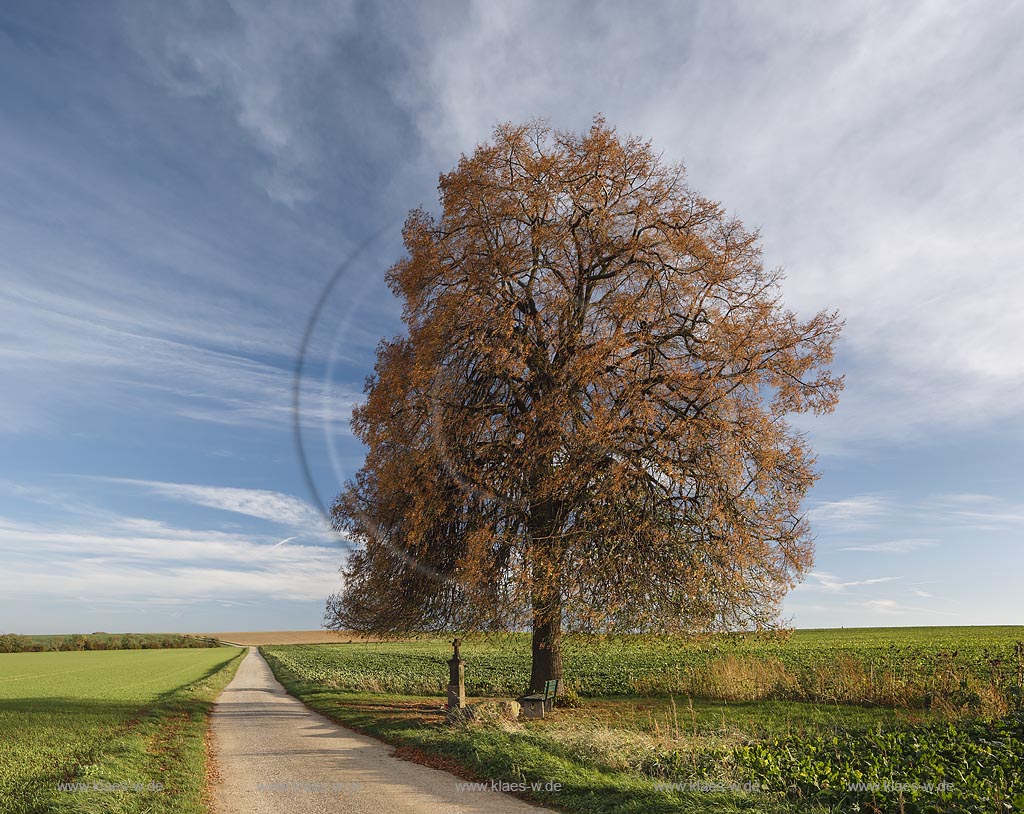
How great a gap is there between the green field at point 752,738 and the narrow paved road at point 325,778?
2.43ft

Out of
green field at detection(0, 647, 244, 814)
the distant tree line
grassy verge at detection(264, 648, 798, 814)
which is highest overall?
the distant tree line

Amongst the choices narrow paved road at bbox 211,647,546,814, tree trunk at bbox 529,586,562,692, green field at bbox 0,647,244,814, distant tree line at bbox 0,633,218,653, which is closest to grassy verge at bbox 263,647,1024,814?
narrow paved road at bbox 211,647,546,814

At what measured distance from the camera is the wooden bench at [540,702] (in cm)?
1517

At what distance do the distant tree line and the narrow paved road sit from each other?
329ft

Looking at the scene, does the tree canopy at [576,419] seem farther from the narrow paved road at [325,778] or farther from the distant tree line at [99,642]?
the distant tree line at [99,642]

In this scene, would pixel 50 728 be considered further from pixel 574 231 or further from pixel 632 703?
pixel 574 231

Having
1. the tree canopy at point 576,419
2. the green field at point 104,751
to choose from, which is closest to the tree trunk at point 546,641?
the tree canopy at point 576,419

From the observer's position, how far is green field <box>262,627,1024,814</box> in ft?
26.8

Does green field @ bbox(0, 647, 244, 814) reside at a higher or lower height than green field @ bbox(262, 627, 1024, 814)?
lower

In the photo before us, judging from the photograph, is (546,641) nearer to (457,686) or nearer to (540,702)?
(540,702)

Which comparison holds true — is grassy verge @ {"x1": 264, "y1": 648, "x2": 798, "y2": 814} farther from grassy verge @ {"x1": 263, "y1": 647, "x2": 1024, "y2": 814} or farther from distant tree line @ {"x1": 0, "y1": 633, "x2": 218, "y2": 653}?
distant tree line @ {"x1": 0, "y1": 633, "x2": 218, "y2": 653}

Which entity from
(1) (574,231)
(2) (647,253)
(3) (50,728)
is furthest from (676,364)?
(3) (50,728)

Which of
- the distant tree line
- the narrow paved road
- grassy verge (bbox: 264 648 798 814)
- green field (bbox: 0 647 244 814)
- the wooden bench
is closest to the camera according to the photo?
grassy verge (bbox: 264 648 798 814)

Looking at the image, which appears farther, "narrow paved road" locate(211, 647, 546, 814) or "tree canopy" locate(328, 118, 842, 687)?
"tree canopy" locate(328, 118, 842, 687)
